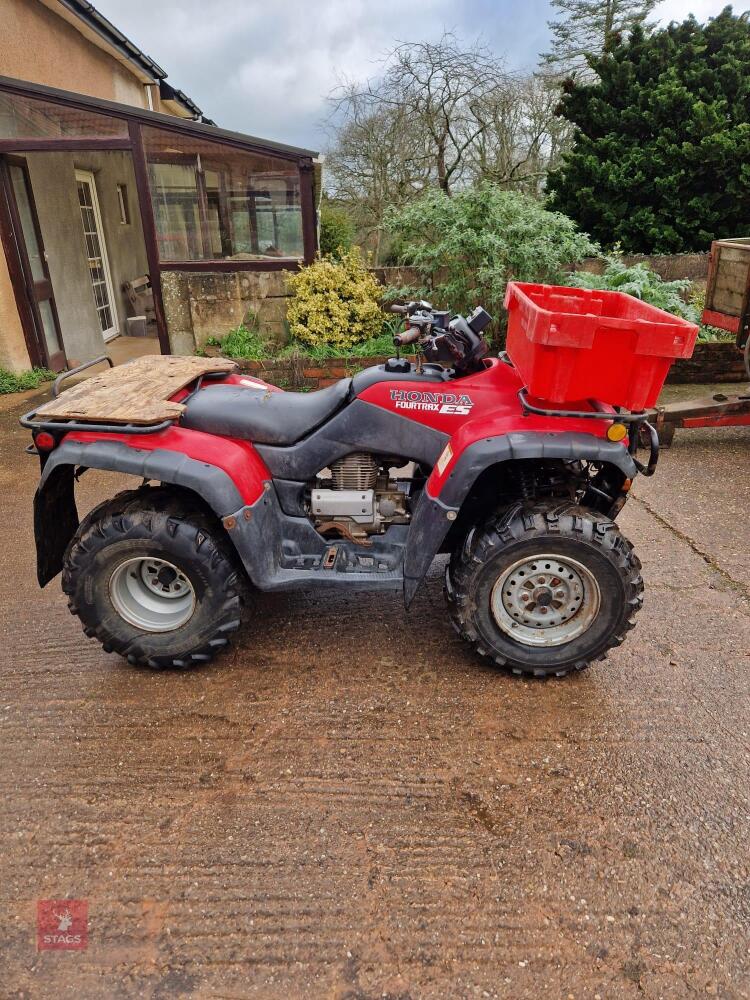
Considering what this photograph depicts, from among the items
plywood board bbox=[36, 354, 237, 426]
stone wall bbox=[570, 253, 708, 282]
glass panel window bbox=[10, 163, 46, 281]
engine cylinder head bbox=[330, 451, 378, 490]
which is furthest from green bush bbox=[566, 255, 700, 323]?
glass panel window bbox=[10, 163, 46, 281]

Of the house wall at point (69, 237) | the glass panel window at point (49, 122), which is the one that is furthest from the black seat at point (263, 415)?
the house wall at point (69, 237)

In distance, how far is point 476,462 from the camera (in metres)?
2.68

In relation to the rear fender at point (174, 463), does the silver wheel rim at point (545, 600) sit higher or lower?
lower

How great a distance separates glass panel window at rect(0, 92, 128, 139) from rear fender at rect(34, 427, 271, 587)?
19.6 feet

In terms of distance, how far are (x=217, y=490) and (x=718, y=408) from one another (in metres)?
4.48

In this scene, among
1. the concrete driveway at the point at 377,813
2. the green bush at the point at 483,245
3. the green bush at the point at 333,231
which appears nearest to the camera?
the concrete driveway at the point at 377,813

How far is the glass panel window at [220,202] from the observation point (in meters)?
7.50

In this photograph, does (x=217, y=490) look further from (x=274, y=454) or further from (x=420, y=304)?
(x=420, y=304)

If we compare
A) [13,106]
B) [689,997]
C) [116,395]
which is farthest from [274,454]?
[13,106]

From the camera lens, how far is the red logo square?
1.90m

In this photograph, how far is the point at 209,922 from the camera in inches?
77.3

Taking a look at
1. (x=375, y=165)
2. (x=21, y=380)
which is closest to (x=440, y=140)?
(x=375, y=165)

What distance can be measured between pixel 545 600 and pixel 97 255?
10542 millimetres

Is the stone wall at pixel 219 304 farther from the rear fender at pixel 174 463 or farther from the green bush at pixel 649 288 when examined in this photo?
the rear fender at pixel 174 463
